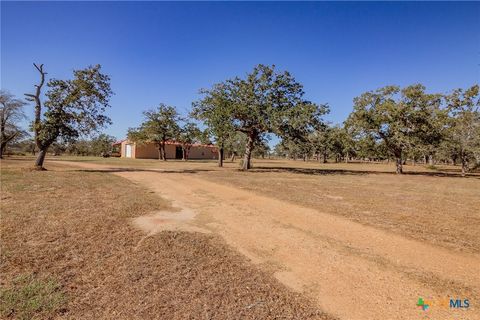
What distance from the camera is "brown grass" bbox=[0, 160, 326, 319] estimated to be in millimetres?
3537

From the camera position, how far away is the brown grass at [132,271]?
354 cm

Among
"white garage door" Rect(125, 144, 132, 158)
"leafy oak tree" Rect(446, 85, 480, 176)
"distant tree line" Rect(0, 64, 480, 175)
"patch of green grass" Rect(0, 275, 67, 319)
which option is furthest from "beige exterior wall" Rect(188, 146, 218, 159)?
"patch of green grass" Rect(0, 275, 67, 319)

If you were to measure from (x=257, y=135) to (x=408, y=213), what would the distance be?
68.6 ft

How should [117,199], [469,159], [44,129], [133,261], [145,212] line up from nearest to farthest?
1. [133,261]
2. [145,212]
3. [117,199]
4. [44,129]
5. [469,159]

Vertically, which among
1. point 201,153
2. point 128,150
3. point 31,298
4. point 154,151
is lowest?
point 31,298

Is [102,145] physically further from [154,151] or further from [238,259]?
[238,259]

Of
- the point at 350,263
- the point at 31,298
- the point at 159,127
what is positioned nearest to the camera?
the point at 31,298

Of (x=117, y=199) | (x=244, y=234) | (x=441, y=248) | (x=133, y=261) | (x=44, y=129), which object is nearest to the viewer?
(x=133, y=261)

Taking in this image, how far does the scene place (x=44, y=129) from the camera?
20891 millimetres

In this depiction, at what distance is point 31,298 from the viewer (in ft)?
12.3

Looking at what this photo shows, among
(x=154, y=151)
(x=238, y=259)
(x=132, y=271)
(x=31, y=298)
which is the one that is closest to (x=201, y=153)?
(x=154, y=151)

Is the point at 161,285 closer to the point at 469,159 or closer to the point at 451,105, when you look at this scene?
the point at 451,105

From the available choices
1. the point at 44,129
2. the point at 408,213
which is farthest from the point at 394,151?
the point at 44,129

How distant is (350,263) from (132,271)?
→ 3999 millimetres
